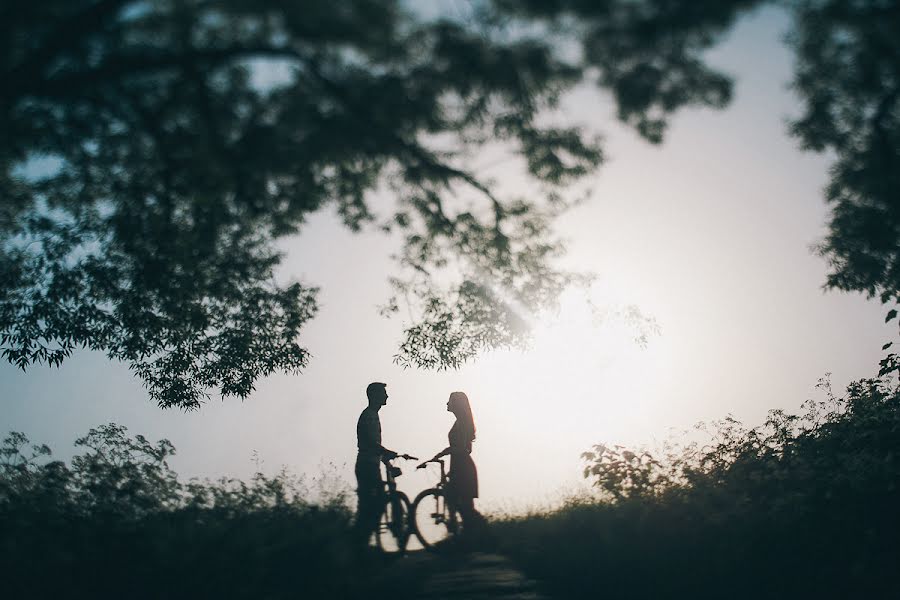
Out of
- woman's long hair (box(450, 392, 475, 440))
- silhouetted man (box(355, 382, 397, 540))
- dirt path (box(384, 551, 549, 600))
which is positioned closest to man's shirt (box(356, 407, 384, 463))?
silhouetted man (box(355, 382, 397, 540))

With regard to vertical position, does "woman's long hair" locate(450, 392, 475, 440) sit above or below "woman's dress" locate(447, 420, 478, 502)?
above

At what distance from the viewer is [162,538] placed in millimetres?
5770

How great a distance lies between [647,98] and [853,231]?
8790 mm

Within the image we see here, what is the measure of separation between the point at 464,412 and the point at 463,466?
36.0 inches

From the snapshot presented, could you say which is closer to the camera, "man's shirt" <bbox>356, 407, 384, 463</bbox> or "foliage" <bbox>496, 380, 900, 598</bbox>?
"foliage" <bbox>496, 380, 900, 598</bbox>

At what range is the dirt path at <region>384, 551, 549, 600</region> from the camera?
600 centimetres

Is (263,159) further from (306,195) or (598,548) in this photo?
(598,548)

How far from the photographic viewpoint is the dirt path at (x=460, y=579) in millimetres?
6004

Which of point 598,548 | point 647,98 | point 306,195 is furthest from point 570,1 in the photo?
point 598,548

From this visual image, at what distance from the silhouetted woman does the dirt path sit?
28.3 inches

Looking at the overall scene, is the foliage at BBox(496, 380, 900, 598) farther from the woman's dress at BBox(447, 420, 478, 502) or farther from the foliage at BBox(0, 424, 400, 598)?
the foliage at BBox(0, 424, 400, 598)

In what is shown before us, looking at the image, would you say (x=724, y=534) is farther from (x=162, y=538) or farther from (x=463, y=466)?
(x=162, y=538)

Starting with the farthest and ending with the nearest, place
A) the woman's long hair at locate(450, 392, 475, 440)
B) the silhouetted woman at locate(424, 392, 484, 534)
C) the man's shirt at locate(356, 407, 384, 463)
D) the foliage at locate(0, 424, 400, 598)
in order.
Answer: the woman's long hair at locate(450, 392, 475, 440) → the silhouetted woman at locate(424, 392, 484, 534) → the man's shirt at locate(356, 407, 384, 463) → the foliage at locate(0, 424, 400, 598)

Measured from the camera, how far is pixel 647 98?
23.3 ft
